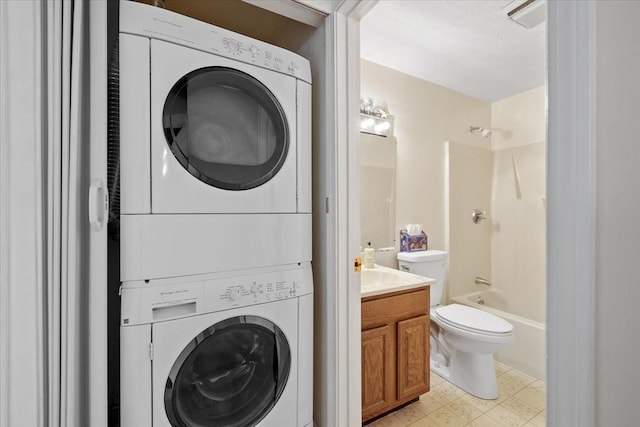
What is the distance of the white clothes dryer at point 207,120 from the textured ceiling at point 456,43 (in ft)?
3.00

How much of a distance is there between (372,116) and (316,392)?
185cm

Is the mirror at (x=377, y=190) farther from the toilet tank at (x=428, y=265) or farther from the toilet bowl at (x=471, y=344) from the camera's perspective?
the toilet bowl at (x=471, y=344)

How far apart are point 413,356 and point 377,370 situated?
0.94 feet

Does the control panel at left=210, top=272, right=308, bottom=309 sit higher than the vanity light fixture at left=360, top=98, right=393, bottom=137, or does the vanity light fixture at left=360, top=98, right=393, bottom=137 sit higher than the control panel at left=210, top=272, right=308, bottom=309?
the vanity light fixture at left=360, top=98, right=393, bottom=137

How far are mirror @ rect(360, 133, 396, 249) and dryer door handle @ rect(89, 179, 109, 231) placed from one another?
1635mm

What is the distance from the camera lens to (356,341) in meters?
1.26

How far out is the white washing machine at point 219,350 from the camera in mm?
866

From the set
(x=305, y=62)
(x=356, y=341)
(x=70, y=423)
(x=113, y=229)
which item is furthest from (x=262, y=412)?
(x=305, y=62)

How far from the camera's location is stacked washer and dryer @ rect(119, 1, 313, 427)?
87cm

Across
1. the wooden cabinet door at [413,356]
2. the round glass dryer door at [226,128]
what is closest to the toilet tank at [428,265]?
the wooden cabinet door at [413,356]

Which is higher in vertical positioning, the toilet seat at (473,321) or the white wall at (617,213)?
the white wall at (617,213)

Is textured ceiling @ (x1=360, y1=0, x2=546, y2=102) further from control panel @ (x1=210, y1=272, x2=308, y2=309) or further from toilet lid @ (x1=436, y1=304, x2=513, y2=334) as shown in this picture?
toilet lid @ (x1=436, y1=304, x2=513, y2=334)

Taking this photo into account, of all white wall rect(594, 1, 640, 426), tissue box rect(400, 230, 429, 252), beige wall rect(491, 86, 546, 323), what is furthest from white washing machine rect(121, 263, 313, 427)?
beige wall rect(491, 86, 546, 323)

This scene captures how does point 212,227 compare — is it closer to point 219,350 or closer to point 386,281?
point 219,350
